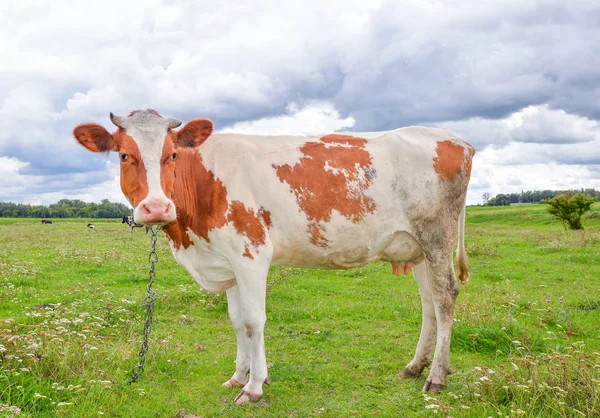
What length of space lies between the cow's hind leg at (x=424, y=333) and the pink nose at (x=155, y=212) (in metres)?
4.27

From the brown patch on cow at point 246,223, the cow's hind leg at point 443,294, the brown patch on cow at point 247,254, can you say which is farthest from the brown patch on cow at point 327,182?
the cow's hind leg at point 443,294

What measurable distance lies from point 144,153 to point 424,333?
5.01 m

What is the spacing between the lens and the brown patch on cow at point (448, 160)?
290 inches

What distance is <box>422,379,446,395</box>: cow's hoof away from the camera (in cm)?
692

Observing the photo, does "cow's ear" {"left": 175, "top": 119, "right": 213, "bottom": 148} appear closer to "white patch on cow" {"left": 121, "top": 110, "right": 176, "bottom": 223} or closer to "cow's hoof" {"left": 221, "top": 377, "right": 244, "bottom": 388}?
"white patch on cow" {"left": 121, "top": 110, "right": 176, "bottom": 223}

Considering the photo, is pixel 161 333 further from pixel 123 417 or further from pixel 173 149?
pixel 173 149

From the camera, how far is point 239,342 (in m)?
7.41

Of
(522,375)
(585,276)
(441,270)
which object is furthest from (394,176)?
(585,276)

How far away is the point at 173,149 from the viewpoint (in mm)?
6008

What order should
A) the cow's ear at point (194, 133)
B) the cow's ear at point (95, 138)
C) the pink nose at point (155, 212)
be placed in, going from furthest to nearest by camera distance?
the cow's ear at point (194, 133)
the cow's ear at point (95, 138)
the pink nose at point (155, 212)

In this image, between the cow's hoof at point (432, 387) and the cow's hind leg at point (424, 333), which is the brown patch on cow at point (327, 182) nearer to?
the cow's hind leg at point (424, 333)

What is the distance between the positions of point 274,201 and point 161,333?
4.58m

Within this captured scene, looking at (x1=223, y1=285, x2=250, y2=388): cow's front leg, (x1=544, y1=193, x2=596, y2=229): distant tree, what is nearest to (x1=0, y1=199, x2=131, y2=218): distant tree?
(x1=544, y1=193, x2=596, y2=229): distant tree

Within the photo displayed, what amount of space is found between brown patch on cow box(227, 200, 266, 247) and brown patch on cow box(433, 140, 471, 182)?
2.81m
